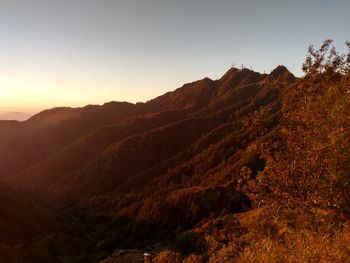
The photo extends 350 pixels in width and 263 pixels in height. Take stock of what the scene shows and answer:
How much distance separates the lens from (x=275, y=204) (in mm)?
17734

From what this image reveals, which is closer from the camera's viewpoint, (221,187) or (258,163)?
(221,187)

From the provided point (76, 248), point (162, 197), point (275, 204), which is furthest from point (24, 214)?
point (275, 204)

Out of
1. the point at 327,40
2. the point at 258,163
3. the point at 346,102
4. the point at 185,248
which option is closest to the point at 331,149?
the point at 346,102

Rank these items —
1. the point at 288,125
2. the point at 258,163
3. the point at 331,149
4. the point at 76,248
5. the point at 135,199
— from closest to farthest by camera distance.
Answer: the point at 331,149 < the point at 288,125 < the point at 76,248 < the point at 258,163 < the point at 135,199

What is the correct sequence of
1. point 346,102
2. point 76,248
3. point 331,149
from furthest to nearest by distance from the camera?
point 76,248
point 331,149
point 346,102

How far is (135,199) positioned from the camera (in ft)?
639

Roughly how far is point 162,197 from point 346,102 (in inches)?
6142

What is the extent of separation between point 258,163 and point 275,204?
143 meters

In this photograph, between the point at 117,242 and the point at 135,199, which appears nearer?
the point at 117,242

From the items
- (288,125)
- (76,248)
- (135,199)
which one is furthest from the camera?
(135,199)

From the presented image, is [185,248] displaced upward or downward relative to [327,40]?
downward

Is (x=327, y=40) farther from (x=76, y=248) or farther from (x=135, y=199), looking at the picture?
(x=135, y=199)

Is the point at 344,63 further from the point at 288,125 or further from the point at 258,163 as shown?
the point at 258,163

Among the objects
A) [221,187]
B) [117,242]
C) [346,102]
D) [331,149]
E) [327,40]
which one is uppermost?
[327,40]
